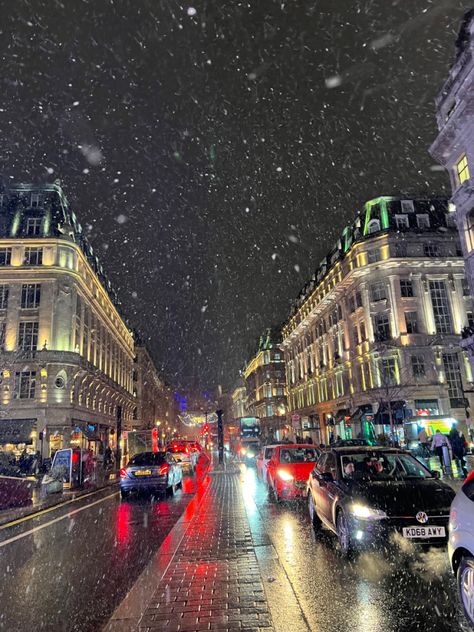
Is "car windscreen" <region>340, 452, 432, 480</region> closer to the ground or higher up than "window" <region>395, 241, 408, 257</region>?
closer to the ground

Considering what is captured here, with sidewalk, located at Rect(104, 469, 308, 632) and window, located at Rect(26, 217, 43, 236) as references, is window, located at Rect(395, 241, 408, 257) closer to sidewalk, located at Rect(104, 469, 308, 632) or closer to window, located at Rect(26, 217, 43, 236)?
window, located at Rect(26, 217, 43, 236)

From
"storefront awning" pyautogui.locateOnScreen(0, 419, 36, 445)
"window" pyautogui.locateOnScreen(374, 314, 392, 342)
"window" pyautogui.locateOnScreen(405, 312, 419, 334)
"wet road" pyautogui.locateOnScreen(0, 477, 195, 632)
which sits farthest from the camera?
"window" pyautogui.locateOnScreen(374, 314, 392, 342)

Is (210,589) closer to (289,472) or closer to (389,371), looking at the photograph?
(289,472)

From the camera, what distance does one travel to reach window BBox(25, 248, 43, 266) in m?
41.4

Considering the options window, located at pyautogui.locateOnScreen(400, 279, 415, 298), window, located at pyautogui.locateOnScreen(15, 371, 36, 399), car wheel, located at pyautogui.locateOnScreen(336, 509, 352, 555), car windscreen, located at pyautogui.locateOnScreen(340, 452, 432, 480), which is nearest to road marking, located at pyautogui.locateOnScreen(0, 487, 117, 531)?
car wheel, located at pyautogui.locateOnScreen(336, 509, 352, 555)

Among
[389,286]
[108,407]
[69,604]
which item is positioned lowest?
[69,604]

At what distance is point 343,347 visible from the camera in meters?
50.9

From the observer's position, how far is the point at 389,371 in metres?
41.6

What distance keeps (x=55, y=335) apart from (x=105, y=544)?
34.4 m

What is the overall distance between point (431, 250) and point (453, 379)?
39.1 feet

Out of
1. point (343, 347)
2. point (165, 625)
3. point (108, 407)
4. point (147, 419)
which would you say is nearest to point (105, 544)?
point (165, 625)

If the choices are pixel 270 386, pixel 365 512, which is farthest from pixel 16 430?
pixel 270 386

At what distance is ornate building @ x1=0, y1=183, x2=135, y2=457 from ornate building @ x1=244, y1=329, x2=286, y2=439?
167ft

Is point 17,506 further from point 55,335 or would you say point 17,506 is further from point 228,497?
point 55,335
